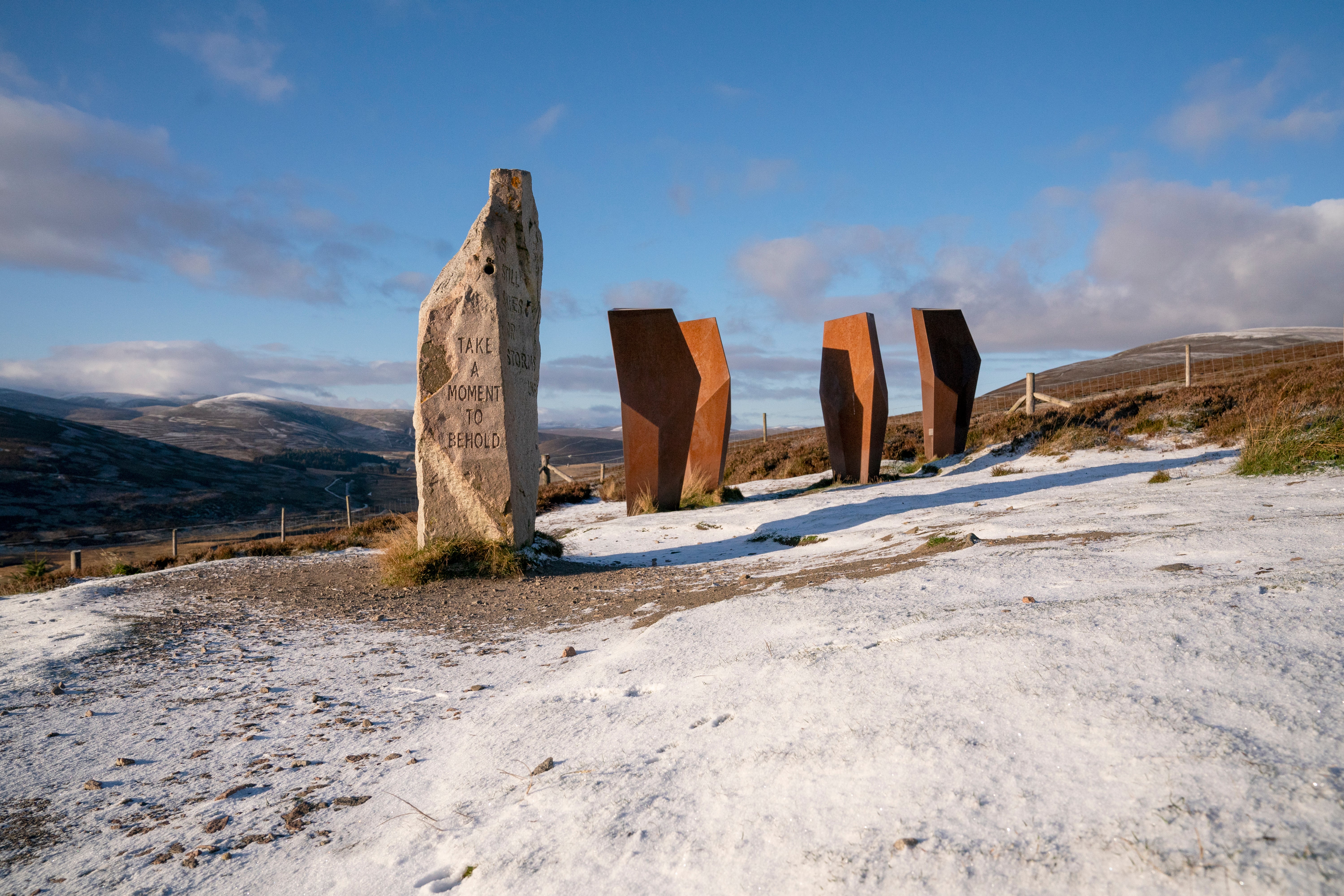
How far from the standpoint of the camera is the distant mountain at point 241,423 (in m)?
81.6

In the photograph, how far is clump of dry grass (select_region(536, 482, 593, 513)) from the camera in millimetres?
14977

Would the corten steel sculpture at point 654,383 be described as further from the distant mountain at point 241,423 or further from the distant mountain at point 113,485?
the distant mountain at point 241,423

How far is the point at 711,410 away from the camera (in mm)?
13305

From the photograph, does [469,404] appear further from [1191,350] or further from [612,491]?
[1191,350]

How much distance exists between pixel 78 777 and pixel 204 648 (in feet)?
6.09

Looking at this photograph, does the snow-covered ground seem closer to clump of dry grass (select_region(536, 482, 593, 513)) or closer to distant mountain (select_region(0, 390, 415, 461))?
clump of dry grass (select_region(536, 482, 593, 513))

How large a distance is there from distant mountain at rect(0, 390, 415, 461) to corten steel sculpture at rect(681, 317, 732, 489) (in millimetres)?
63095

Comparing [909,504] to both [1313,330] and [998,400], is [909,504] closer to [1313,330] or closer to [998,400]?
[998,400]

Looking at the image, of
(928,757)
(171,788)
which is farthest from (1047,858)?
(171,788)

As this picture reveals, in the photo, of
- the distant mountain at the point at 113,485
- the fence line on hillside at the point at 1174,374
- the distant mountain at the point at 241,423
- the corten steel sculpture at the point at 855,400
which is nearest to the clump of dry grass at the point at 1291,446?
the corten steel sculpture at the point at 855,400

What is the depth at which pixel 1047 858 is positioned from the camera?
1.46m

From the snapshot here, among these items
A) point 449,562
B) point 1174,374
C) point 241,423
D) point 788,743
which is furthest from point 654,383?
point 241,423

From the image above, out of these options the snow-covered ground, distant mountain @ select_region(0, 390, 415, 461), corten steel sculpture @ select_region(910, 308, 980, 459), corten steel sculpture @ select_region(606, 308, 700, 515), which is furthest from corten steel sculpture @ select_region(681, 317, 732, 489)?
distant mountain @ select_region(0, 390, 415, 461)

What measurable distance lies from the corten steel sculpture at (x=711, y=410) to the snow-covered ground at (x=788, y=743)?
8.78 meters
